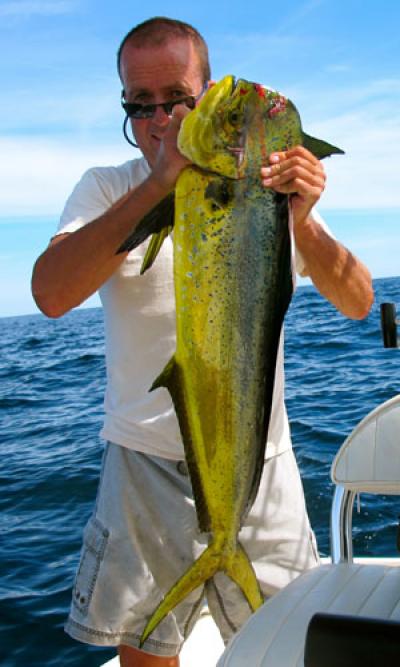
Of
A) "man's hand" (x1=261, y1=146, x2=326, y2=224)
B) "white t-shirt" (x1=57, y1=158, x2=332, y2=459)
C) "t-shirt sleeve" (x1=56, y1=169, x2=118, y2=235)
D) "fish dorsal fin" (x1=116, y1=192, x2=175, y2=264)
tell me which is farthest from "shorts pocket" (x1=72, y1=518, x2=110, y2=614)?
"man's hand" (x1=261, y1=146, x2=326, y2=224)

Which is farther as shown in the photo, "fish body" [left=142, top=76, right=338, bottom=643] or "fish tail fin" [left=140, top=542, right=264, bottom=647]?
"fish tail fin" [left=140, top=542, right=264, bottom=647]

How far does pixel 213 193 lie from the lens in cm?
Answer: 169

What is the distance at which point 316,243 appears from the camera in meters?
2.25

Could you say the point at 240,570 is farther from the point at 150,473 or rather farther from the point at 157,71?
the point at 157,71

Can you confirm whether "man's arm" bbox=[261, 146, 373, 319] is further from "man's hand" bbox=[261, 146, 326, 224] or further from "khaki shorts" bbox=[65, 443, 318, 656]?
"khaki shorts" bbox=[65, 443, 318, 656]

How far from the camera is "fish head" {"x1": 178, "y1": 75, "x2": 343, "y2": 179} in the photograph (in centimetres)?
168

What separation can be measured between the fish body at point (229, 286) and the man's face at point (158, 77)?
0.48m

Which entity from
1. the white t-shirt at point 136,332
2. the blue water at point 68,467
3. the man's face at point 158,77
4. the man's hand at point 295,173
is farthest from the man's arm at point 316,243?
the blue water at point 68,467

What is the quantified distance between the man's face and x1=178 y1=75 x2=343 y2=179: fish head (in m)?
0.46

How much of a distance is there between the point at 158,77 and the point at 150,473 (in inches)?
49.6

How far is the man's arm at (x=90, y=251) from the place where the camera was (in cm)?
186

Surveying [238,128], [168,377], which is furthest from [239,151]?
[168,377]

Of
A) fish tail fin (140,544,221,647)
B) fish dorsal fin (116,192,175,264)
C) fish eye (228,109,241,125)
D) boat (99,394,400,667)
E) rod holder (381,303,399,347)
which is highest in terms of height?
fish eye (228,109,241,125)

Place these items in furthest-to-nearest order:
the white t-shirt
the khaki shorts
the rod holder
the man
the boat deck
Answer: the boat deck < the rod holder < the khaki shorts < the white t-shirt < the man
